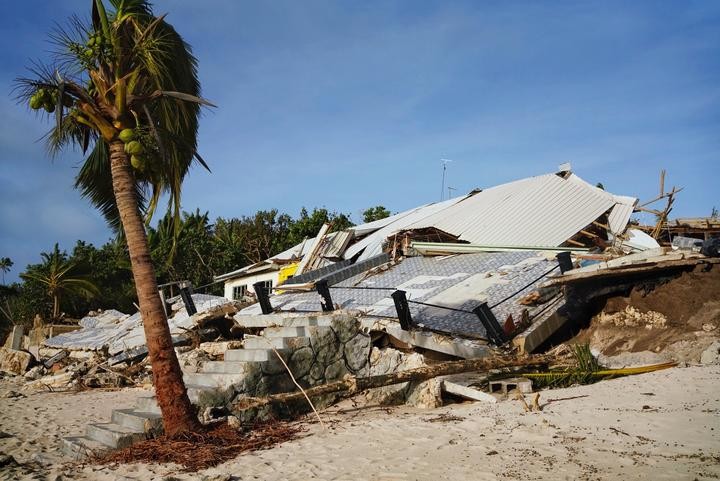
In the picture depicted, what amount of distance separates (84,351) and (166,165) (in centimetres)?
1554

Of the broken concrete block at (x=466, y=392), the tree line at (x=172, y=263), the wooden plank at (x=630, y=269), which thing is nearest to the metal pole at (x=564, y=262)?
the wooden plank at (x=630, y=269)

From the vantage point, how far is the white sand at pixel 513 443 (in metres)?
5.21

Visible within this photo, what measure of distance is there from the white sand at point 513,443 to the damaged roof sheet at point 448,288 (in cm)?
249

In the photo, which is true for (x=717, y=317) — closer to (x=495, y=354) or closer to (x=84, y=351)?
(x=495, y=354)

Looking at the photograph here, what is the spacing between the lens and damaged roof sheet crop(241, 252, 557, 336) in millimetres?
10891

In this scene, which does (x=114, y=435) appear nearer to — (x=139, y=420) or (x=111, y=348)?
(x=139, y=420)

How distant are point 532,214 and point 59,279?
89.3 ft

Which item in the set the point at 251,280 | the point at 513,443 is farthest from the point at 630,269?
the point at 251,280

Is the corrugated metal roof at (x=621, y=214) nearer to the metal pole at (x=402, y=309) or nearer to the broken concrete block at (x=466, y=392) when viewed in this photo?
the metal pole at (x=402, y=309)

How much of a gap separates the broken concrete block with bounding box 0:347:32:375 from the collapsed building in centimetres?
178

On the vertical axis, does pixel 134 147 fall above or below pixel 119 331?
above

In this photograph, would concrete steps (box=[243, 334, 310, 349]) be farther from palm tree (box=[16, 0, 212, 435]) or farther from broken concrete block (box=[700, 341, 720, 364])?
broken concrete block (box=[700, 341, 720, 364])

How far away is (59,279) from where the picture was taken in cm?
3228

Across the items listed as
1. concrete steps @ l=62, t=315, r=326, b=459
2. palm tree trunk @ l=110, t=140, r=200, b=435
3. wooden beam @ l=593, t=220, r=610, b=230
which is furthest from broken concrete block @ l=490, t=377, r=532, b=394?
wooden beam @ l=593, t=220, r=610, b=230
